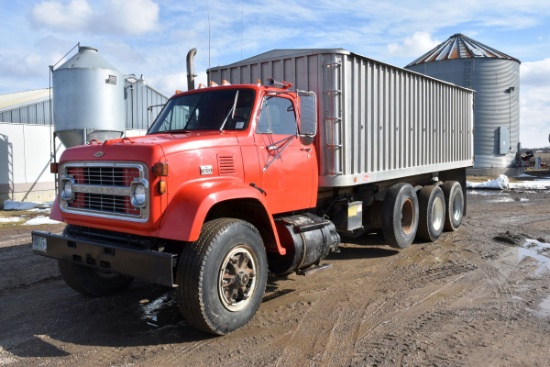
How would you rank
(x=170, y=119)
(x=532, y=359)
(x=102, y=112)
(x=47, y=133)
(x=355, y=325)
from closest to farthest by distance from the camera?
1. (x=532, y=359)
2. (x=355, y=325)
3. (x=170, y=119)
4. (x=102, y=112)
5. (x=47, y=133)

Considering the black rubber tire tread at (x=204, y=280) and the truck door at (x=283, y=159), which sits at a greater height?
the truck door at (x=283, y=159)

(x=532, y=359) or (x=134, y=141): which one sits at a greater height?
(x=134, y=141)

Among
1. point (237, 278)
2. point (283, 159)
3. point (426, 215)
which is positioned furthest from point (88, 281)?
point (426, 215)

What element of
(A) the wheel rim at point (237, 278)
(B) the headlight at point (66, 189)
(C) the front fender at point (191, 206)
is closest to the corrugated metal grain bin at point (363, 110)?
(A) the wheel rim at point (237, 278)

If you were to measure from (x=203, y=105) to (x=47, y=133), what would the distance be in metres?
13.2

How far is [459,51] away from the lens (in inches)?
1135

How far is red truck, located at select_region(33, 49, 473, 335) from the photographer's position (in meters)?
4.33

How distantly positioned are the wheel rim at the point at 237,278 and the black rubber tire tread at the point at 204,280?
0.09 m

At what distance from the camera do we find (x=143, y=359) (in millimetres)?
4062

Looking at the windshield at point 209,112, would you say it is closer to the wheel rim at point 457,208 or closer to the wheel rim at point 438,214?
the wheel rim at point 438,214

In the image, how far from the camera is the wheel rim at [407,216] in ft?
28.3

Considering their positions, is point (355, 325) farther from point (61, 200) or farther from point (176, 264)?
point (61, 200)

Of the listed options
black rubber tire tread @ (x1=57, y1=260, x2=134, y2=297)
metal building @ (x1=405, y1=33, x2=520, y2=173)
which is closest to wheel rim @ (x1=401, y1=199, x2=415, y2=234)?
black rubber tire tread @ (x1=57, y1=260, x2=134, y2=297)

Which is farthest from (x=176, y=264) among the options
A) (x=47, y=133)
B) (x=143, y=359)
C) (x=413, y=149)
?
(x=47, y=133)
